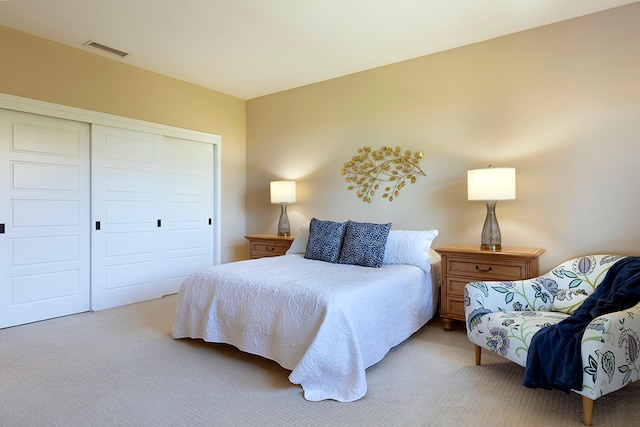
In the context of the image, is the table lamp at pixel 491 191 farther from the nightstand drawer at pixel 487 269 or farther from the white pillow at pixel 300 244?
the white pillow at pixel 300 244

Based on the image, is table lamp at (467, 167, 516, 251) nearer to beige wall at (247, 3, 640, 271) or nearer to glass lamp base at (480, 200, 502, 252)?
glass lamp base at (480, 200, 502, 252)

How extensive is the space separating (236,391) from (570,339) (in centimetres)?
182

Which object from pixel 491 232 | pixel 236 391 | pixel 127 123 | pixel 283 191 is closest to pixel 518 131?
pixel 491 232

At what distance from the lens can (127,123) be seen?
404cm

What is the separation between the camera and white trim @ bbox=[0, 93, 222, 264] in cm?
331

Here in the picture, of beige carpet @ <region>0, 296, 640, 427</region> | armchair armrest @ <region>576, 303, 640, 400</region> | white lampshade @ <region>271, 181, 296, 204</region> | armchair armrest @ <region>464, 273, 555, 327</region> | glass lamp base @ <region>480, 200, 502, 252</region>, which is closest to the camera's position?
armchair armrest @ <region>576, 303, 640, 400</region>

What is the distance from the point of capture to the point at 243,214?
17.5ft

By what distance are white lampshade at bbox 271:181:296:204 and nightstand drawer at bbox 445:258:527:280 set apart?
2084 millimetres

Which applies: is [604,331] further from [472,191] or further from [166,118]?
[166,118]

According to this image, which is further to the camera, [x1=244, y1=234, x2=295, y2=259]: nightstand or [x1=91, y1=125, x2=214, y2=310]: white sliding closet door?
[x1=244, y1=234, x2=295, y2=259]: nightstand

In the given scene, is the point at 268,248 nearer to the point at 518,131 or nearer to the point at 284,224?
the point at 284,224

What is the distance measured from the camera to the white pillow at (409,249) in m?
3.18

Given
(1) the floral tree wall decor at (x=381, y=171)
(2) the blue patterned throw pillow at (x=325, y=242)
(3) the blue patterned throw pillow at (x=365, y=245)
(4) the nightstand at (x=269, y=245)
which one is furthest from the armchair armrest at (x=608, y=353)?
(4) the nightstand at (x=269, y=245)

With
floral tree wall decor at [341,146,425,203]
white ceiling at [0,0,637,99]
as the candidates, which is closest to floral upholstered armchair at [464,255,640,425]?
floral tree wall decor at [341,146,425,203]
